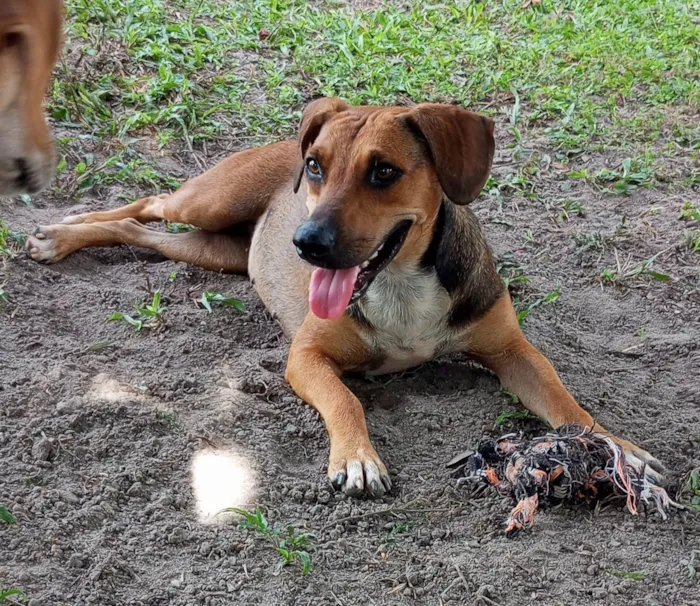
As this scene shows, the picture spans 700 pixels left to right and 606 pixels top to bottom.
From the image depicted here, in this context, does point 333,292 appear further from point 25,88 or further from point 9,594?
point 25,88

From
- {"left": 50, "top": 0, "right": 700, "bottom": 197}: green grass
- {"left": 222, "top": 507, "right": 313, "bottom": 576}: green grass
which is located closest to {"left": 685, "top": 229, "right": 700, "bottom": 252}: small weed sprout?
{"left": 50, "top": 0, "right": 700, "bottom": 197}: green grass

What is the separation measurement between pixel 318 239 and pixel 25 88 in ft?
5.86

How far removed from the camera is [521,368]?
4445 millimetres

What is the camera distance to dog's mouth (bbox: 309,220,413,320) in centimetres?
411

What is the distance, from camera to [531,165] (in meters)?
6.88

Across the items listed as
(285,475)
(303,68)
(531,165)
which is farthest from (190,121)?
(285,475)

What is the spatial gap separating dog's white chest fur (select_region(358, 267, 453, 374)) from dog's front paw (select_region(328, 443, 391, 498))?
2.57 ft

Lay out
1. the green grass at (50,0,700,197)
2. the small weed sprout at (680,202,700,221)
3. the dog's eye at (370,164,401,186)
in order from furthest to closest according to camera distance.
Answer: the green grass at (50,0,700,197) < the small weed sprout at (680,202,700,221) < the dog's eye at (370,164,401,186)

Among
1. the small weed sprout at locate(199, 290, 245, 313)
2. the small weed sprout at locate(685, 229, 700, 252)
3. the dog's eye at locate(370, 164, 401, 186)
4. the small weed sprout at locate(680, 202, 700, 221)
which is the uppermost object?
the dog's eye at locate(370, 164, 401, 186)

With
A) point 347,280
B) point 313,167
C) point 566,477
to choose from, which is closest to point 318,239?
point 347,280

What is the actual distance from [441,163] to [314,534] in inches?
69.3

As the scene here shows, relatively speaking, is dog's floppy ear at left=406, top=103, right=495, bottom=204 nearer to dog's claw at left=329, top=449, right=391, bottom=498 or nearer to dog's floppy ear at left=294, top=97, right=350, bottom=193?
dog's floppy ear at left=294, top=97, right=350, bottom=193

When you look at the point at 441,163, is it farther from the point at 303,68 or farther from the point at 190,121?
the point at 303,68

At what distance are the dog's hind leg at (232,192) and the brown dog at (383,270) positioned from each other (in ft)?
1.58
